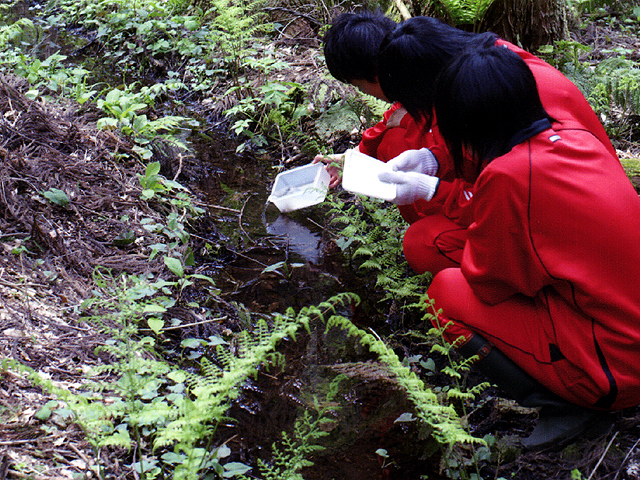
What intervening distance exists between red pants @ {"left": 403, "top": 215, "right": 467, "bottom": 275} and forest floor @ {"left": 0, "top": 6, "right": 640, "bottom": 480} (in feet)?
2.35

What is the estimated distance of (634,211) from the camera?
191 cm

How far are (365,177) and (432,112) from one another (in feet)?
1.51

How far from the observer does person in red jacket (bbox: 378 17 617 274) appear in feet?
7.37

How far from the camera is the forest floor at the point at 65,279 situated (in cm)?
197

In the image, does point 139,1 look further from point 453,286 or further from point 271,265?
point 453,286

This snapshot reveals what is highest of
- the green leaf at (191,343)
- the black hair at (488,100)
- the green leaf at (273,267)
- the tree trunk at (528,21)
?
the black hair at (488,100)

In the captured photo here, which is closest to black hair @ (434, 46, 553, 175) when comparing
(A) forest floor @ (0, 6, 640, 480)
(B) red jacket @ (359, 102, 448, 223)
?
(B) red jacket @ (359, 102, 448, 223)

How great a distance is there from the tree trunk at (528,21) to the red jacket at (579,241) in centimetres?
324

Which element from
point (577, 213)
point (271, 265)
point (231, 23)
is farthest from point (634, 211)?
point (231, 23)

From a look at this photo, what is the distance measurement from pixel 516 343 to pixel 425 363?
56cm

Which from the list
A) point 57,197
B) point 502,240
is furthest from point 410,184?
point 57,197

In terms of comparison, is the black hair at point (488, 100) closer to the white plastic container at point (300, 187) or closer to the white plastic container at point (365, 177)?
the white plastic container at point (365, 177)

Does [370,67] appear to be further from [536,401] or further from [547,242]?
[536,401]

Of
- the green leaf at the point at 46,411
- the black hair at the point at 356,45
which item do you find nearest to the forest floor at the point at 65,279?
the green leaf at the point at 46,411
